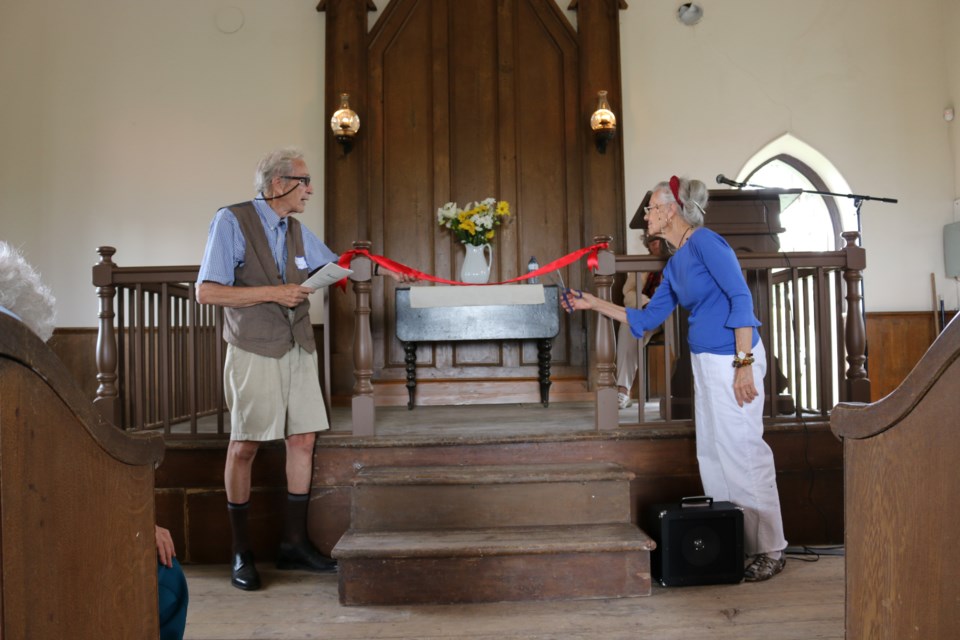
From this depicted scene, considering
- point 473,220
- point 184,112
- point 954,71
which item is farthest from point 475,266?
point 954,71

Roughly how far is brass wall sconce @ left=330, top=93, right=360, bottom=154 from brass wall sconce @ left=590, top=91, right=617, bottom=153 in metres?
1.83

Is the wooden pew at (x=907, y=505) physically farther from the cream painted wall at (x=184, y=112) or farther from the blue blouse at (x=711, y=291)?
the cream painted wall at (x=184, y=112)

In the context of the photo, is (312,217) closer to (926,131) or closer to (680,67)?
(680,67)

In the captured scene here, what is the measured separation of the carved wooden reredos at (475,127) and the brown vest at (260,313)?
2600mm

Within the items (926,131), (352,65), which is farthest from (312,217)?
(926,131)

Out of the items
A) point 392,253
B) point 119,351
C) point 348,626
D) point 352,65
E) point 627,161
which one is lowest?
point 348,626

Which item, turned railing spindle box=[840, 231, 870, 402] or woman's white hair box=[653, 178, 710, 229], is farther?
turned railing spindle box=[840, 231, 870, 402]

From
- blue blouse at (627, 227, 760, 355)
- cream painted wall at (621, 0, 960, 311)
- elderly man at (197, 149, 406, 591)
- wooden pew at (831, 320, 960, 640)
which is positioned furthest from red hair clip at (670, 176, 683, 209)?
cream painted wall at (621, 0, 960, 311)

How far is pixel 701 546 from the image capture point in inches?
111

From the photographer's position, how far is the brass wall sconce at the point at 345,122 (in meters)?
5.36

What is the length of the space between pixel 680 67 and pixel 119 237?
4.80 metres

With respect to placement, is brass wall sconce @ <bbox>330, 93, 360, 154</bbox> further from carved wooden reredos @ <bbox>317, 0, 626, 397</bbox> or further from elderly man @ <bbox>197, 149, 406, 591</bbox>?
elderly man @ <bbox>197, 149, 406, 591</bbox>

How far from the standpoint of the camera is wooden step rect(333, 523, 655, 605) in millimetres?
2711

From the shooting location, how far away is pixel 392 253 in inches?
223
